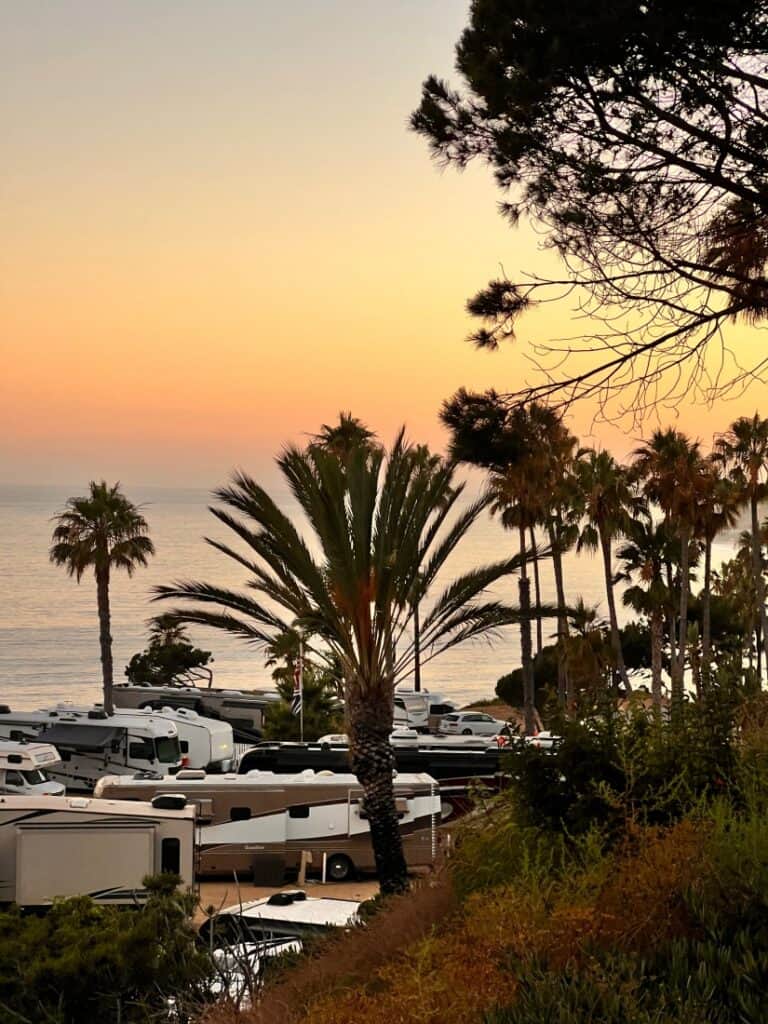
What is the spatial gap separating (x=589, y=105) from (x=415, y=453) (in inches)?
265

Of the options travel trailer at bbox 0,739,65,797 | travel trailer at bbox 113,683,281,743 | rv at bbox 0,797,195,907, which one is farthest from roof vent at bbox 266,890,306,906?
travel trailer at bbox 113,683,281,743

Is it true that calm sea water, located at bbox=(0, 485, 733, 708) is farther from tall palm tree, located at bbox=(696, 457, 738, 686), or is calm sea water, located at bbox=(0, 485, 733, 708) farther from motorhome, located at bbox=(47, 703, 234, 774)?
motorhome, located at bbox=(47, 703, 234, 774)

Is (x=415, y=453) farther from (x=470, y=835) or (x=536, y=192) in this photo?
(x=470, y=835)

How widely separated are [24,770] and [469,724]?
61.3 feet

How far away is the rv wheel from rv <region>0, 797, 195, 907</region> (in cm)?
367

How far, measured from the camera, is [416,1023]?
4.75m

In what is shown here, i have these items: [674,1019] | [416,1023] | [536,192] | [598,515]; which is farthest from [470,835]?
[598,515]

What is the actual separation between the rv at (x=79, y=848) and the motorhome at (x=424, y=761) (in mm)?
6253

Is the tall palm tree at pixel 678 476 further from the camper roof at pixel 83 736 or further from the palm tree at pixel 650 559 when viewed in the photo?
the camper roof at pixel 83 736

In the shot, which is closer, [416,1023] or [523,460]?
[416,1023]

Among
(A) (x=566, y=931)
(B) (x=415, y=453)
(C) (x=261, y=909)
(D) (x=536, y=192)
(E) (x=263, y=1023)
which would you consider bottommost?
(C) (x=261, y=909)

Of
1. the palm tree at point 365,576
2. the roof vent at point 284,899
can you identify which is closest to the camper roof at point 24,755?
the palm tree at point 365,576

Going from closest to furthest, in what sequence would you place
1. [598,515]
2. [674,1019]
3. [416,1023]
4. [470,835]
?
1. [674,1019]
2. [416,1023]
3. [470,835]
4. [598,515]

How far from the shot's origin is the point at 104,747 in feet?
96.9
